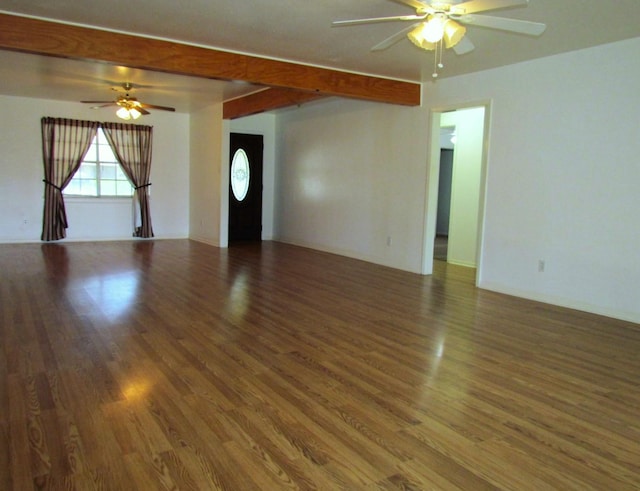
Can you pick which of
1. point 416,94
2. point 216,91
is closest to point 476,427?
point 416,94

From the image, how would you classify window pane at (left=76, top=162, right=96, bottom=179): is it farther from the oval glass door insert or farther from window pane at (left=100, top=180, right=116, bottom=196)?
the oval glass door insert

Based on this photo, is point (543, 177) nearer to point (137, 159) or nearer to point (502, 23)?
point (502, 23)

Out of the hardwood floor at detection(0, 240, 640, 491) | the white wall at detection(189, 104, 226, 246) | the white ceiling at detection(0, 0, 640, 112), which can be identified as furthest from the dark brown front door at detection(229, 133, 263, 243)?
the hardwood floor at detection(0, 240, 640, 491)

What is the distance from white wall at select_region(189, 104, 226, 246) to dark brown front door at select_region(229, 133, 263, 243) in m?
0.64

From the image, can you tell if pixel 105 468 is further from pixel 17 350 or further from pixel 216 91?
pixel 216 91

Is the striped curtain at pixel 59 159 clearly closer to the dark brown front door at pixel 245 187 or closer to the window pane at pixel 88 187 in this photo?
the window pane at pixel 88 187

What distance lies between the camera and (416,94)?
21.6 feet

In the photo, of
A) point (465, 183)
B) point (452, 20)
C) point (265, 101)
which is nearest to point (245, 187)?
point (265, 101)

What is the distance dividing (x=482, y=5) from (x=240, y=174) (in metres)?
7.60

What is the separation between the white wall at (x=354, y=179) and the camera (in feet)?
22.9

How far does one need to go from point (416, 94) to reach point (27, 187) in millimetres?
6977

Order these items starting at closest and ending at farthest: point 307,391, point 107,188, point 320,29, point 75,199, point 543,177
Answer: point 307,391, point 320,29, point 543,177, point 75,199, point 107,188

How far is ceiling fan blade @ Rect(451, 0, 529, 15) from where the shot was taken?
2.87 meters

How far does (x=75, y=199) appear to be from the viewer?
920 centimetres
